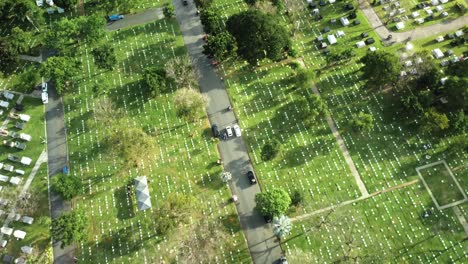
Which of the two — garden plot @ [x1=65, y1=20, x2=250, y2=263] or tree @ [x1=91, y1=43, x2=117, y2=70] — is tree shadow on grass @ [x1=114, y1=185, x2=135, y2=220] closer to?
garden plot @ [x1=65, y1=20, x2=250, y2=263]

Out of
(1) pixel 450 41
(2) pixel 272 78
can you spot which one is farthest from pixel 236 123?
(1) pixel 450 41

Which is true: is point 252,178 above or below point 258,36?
below

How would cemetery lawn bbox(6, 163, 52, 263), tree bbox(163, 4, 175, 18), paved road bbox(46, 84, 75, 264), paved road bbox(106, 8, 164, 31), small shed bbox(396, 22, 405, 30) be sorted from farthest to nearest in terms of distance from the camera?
1. paved road bbox(106, 8, 164, 31)
2. tree bbox(163, 4, 175, 18)
3. small shed bbox(396, 22, 405, 30)
4. cemetery lawn bbox(6, 163, 52, 263)
5. paved road bbox(46, 84, 75, 264)

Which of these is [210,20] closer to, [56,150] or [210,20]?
[210,20]

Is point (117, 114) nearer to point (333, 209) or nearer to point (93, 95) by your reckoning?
point (93, 95)

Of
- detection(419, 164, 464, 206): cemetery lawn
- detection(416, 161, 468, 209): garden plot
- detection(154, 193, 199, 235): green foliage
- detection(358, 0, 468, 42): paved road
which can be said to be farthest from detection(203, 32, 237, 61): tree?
detection(419, 164, 464, 206): cemetery lawn

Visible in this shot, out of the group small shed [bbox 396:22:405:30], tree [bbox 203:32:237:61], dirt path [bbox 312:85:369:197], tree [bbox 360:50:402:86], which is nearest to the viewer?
dirt path [bbox 312:85:369:197]

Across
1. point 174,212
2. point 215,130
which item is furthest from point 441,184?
point 174,212
